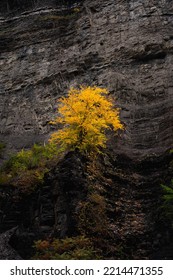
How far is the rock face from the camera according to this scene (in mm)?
25734

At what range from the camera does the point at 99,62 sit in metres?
30.8

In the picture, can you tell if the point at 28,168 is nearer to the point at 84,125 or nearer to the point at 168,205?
the point at 84,125

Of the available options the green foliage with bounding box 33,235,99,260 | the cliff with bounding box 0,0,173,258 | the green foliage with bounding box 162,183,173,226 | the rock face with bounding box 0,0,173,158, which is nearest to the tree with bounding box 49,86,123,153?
the cliff with bounding box 0,0,173,258

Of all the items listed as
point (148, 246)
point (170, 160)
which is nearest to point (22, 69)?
point (170, 160)

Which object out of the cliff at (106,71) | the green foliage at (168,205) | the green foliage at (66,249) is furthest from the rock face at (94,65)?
the green foliage at (66,249)

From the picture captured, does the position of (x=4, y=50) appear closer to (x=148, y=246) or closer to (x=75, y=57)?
(x=75, y=57)

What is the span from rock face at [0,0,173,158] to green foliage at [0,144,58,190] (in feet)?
14.5

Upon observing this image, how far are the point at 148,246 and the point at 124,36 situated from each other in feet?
72.8

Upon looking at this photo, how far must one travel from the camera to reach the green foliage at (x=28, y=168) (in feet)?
55.6

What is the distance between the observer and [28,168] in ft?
64.1

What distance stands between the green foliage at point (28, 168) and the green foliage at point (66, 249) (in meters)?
4.16

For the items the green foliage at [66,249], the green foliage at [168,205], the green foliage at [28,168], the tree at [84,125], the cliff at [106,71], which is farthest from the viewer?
the cliff at [106,71]

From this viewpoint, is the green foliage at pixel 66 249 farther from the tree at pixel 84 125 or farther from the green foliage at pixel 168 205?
the tree at pixel 84 125

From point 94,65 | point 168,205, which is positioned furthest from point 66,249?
point 94,65
